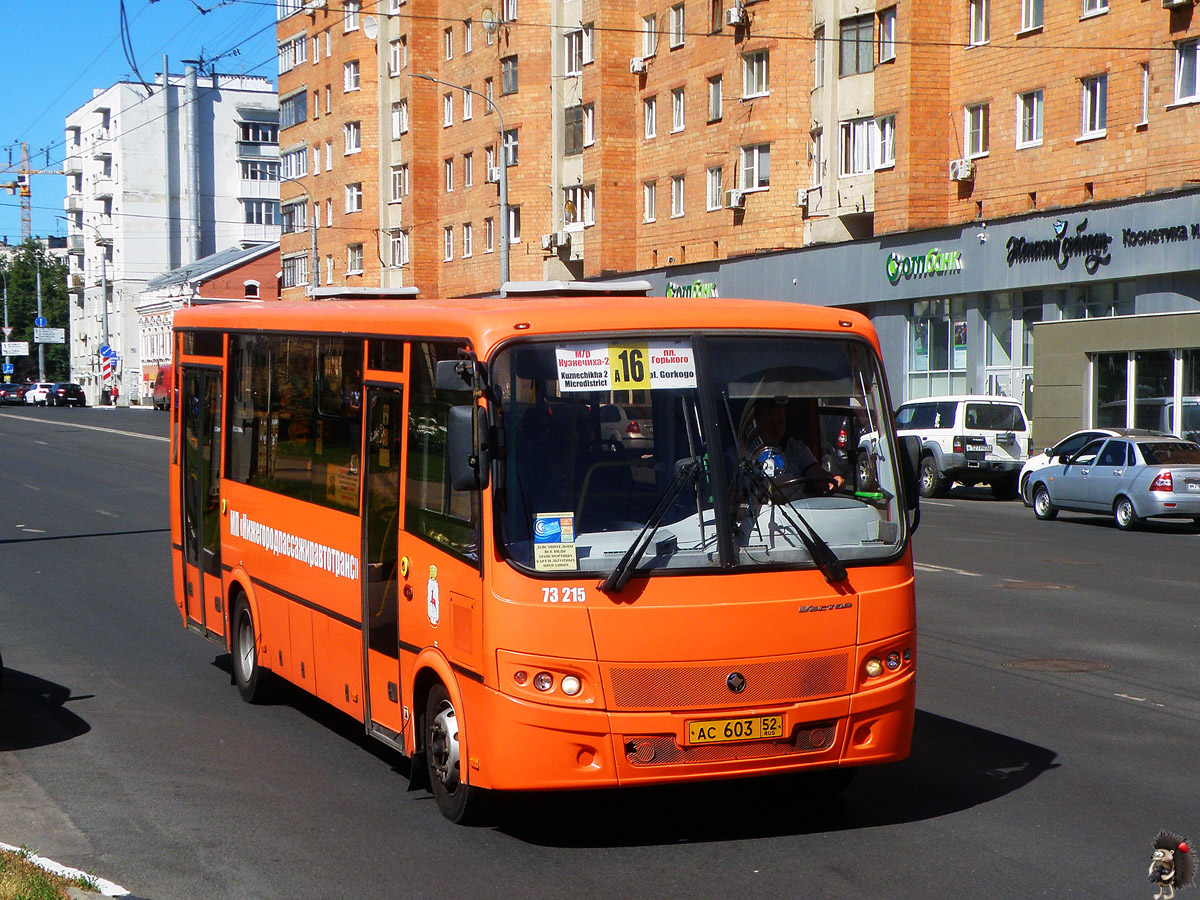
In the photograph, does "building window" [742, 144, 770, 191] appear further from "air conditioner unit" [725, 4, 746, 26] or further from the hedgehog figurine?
the hedgehog figurine

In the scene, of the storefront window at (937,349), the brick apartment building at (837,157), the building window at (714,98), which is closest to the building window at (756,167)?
the brick apartment building at (837,157)

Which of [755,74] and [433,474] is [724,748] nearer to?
[433,474]

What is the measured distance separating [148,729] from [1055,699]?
18.3 feet

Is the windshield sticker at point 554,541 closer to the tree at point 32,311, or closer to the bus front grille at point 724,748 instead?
the bus front grille at point 724,748

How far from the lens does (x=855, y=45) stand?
1620 inches

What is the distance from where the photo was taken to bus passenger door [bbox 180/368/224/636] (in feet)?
35.4

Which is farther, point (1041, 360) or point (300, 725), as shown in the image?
point (1041, 360)

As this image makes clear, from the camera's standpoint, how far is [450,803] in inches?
273

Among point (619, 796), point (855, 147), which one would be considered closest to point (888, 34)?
point (855, 147)

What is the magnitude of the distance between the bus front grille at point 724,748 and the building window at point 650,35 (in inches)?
1796

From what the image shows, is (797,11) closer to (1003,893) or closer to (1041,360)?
(1041,360)

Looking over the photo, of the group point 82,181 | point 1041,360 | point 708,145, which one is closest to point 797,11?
point 708,145

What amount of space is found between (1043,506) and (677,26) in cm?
2718

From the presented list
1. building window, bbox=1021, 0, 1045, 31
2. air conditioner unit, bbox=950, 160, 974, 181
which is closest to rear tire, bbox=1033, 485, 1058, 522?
air conditioner unit, bbox=950, 160, 974, 181
